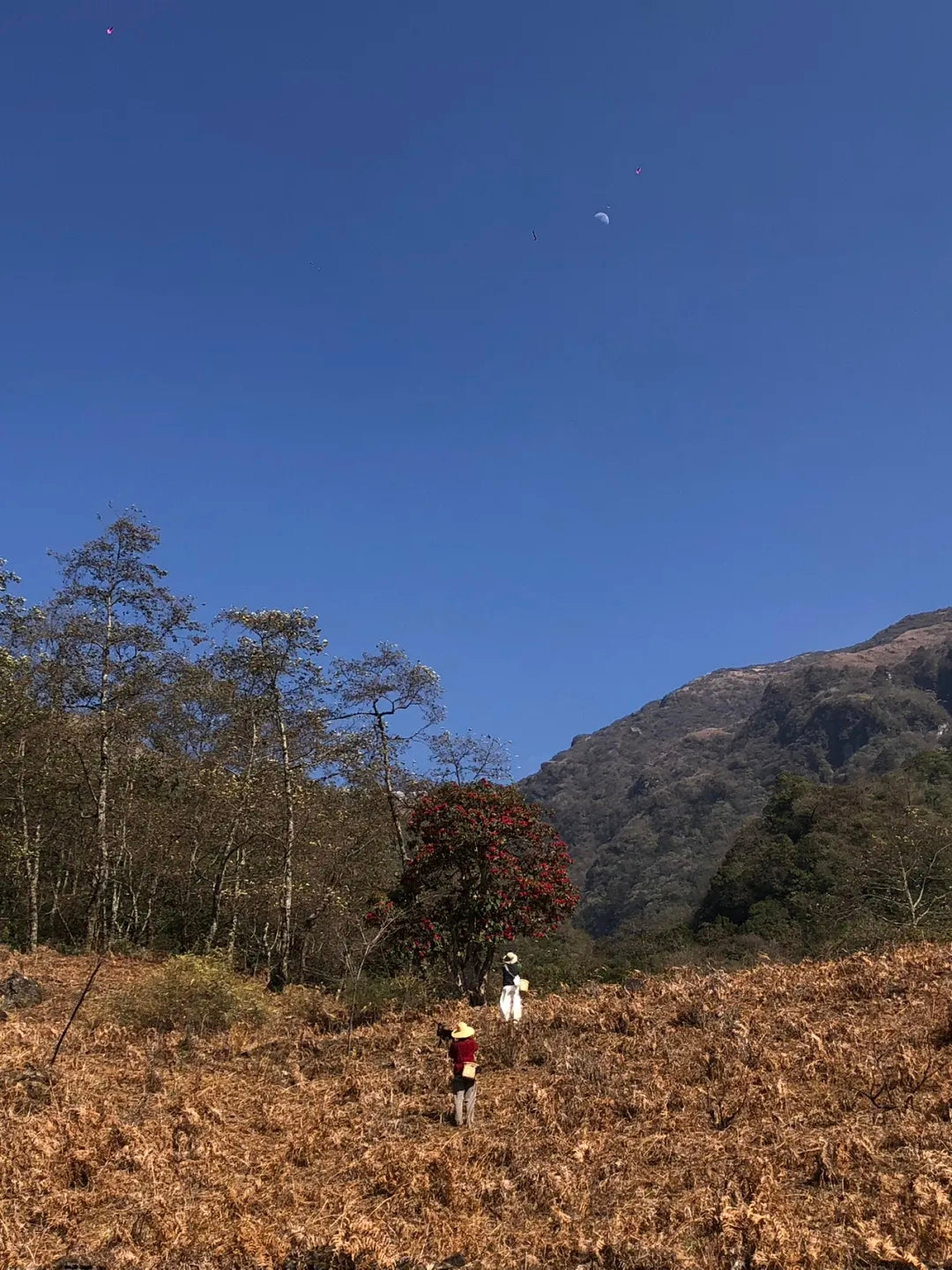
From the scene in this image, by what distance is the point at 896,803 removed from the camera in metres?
56.0

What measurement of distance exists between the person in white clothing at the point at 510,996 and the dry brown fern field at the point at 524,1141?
0.39 m

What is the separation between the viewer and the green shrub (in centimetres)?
1459

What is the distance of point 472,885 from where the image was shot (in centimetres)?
1695

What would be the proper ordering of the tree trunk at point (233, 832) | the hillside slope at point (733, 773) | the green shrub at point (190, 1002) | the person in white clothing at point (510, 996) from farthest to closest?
1. the hillside slope at point (733, 773)
2. the tree trunk at point (233, 832)
3. the green shrub at point (190, 1002)
4. the person in white clothing at point (510, 996)

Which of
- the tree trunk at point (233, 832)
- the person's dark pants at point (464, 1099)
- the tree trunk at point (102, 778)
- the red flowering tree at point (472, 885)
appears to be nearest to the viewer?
the person's dark pants at point (464, 1099)

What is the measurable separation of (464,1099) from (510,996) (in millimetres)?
4143

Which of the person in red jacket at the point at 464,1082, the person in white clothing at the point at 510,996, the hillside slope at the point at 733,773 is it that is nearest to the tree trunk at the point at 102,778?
the person in white clothing at the point at 510,996

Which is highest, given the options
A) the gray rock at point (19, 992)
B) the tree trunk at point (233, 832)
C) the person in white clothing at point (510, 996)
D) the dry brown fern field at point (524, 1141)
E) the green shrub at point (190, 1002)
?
the tree trunk at point (233, 832)

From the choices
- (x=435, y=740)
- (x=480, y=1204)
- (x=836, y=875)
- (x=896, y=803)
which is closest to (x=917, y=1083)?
(x=480, y=1204)

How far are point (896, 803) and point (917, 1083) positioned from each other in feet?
170

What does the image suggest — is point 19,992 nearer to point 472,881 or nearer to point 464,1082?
point 472,881

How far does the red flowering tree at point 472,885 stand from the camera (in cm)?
1689

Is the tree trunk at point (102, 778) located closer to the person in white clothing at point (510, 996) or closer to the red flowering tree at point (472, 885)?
the red flowering tree at point (472, 885)

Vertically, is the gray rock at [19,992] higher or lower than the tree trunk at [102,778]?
lower
